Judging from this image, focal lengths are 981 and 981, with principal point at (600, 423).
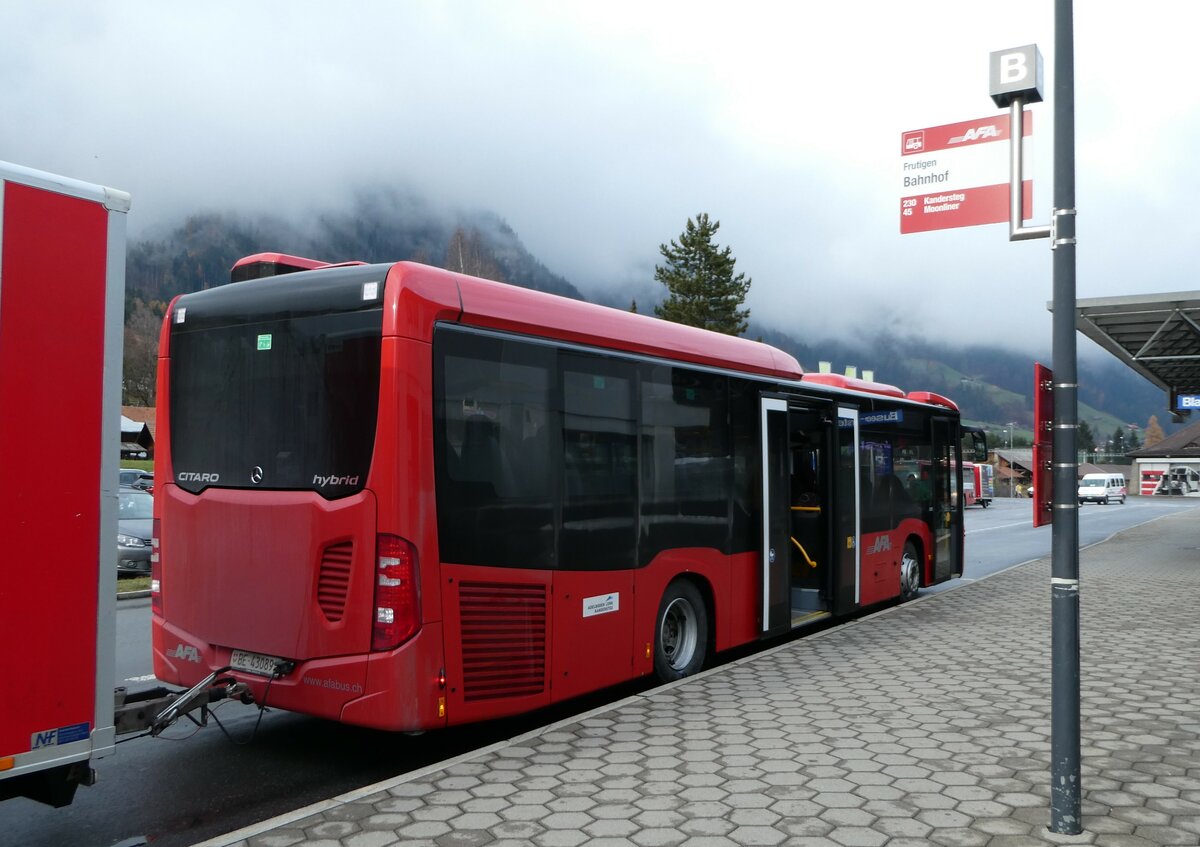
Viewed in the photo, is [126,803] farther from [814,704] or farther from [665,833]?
[814,704]

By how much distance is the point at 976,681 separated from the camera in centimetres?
758

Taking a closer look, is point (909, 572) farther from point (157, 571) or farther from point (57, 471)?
point (57, 471)

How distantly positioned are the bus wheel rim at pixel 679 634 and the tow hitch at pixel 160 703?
3439 mm

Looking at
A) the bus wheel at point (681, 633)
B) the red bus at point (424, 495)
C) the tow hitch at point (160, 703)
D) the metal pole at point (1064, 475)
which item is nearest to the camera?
the metal pole at point (1064, 475)

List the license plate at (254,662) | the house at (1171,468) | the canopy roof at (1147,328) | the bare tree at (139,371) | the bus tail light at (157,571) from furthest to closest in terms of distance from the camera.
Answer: the house at (1171,468) < the bare tree at (139,371) < the canopy roof at (1147,328) < the bus tail light at (157,571) < the license plate at (254,662)

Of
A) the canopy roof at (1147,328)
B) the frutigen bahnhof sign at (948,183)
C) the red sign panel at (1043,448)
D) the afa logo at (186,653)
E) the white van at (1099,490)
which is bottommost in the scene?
the white van at (1099,490)

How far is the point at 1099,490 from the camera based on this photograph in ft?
232

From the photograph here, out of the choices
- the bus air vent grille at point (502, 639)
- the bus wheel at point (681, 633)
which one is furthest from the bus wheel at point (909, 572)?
the bus air vent grille at point (502, 639)

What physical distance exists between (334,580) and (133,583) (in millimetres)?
10779

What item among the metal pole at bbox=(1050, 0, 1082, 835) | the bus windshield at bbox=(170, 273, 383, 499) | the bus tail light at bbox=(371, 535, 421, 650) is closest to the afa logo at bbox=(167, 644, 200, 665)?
the bus windshield at bbox=(170, 273, 383, 499)

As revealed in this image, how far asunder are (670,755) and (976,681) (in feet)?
10.5

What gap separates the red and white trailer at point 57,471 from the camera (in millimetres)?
3703

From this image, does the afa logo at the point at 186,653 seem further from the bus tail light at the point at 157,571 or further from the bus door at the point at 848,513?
the bus door at the point at 848,513

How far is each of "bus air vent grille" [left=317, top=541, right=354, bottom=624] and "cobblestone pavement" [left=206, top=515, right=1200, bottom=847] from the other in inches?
39.6
